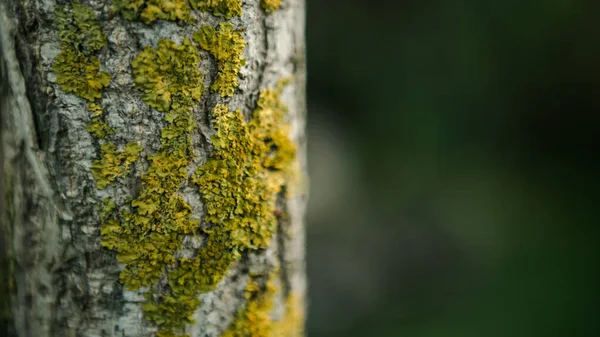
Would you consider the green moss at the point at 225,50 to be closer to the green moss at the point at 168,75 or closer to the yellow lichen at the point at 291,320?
the green moss at the point at 168,75

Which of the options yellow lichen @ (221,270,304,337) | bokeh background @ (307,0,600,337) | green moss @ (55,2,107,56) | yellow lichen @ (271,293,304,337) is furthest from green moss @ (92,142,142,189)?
bokeh background @ (307,0,600,337)

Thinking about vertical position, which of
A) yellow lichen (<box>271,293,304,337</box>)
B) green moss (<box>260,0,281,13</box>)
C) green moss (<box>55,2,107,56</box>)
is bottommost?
yellow lichen (<box>271,293,304,337</box>)

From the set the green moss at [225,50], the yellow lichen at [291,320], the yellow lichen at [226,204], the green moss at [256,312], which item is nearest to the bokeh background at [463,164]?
the yellow lichen at [291,320]

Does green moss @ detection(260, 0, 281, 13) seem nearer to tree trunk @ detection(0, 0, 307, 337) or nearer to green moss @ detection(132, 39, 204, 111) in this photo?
tree trunk @ detection(0, 0, 307, 337)

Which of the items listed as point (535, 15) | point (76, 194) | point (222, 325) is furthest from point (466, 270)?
point (76, 194)

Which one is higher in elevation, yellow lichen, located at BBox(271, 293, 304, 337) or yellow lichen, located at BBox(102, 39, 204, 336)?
yellow lichen, located at BBox(102, 39, 204, 336)

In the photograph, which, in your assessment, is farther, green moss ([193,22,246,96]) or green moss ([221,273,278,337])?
green moss ([221,273,278,337])

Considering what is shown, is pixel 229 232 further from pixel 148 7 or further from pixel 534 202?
pixel 534 202
